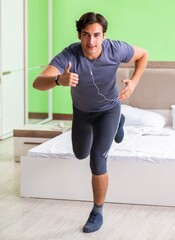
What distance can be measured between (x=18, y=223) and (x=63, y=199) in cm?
59

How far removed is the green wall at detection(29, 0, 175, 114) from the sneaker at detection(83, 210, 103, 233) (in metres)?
4.03

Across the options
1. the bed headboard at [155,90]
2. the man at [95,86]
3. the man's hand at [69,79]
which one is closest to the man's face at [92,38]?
the man at [95,86]

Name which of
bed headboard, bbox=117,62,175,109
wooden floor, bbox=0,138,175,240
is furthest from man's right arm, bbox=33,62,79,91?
bed headboard, bbox=117,62,175,109

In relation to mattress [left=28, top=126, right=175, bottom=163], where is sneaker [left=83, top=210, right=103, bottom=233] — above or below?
below

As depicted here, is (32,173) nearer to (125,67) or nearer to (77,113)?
(77,113)

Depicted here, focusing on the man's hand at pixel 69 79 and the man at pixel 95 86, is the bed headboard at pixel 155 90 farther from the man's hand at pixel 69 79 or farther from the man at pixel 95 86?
the man's hand at pixel 69 79

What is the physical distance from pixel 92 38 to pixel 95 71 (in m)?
0.20

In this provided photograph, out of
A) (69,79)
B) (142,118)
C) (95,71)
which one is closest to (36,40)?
(142,118)

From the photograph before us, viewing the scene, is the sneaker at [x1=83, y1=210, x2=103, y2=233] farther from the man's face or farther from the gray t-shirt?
the man's face

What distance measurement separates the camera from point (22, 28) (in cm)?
688

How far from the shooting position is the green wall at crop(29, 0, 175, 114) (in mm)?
7164

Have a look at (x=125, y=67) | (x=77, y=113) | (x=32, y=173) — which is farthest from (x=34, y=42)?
(x=77, y=113)

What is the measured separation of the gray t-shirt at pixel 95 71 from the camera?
128 inches

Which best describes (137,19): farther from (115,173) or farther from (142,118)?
(115,173)
